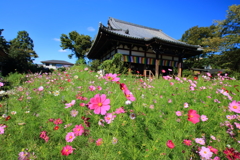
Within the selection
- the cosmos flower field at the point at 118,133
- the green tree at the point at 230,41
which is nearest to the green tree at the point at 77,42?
the green tree at the point at 230,41

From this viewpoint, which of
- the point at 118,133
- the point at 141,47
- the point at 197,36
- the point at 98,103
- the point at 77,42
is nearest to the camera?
the point at 98,103

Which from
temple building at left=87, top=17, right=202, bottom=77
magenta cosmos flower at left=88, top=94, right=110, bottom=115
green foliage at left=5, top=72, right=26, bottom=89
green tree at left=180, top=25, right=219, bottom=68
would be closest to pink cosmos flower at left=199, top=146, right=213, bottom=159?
magenta cosmos flower at left=88, top=94, right=110, bottom=115

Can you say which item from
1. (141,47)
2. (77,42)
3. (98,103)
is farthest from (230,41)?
(77,42)

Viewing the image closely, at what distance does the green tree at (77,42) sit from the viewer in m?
25.9

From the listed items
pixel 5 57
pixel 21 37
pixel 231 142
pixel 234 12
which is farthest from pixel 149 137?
pixel 21 37

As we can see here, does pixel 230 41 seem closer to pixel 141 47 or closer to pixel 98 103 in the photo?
pixel 141 47

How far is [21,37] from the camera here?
24172mm

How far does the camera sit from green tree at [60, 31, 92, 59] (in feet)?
85.0

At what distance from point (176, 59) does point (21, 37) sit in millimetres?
29562

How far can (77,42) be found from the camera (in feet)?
86.3

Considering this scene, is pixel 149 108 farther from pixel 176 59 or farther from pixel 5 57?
pixel 5 57

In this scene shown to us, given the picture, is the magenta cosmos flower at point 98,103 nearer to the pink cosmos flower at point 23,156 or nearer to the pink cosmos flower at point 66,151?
the pink cosmos flower at point 66,151

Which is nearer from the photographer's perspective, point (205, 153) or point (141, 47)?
point (205, 153)

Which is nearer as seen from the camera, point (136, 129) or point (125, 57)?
point (136, 129)
